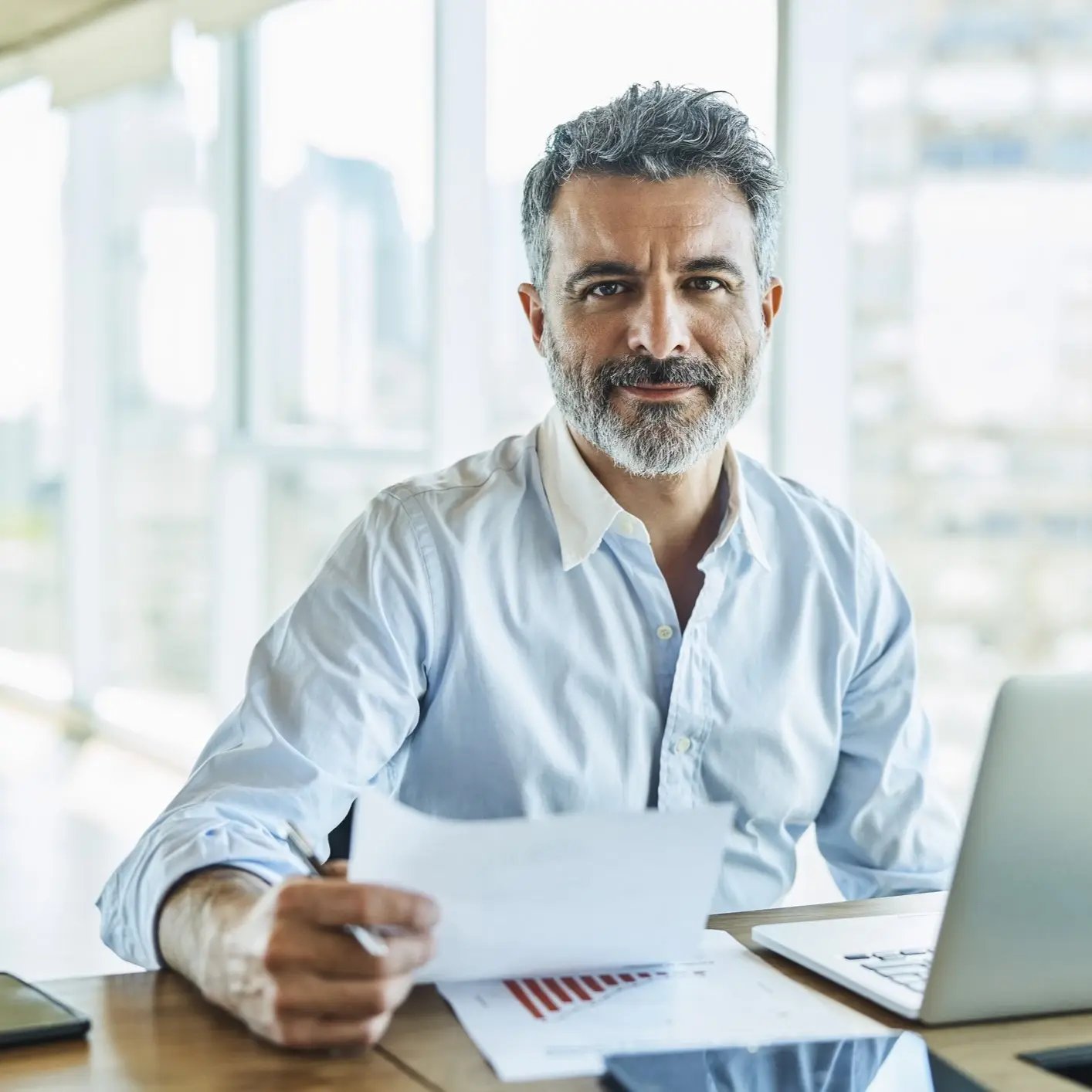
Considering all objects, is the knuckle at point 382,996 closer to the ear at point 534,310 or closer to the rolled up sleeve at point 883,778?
the rolled up sleeve at point 883,778

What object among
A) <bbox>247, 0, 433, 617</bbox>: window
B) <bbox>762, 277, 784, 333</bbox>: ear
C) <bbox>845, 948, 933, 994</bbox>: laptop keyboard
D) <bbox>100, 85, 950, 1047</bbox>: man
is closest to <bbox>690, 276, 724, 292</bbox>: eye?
<bbox>100, 85, 950, 1047</bbox>: man

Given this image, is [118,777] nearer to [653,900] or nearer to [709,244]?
[709,244]

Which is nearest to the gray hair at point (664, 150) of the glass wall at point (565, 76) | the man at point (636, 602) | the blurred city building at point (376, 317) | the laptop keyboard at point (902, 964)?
the man at point (636, 602)

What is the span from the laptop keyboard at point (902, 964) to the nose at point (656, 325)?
700 millimetres

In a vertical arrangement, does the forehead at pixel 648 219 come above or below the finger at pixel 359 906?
above

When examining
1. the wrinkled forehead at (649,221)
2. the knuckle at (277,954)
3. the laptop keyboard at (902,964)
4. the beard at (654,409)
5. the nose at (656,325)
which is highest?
the wrinkled forehead at (649,221)

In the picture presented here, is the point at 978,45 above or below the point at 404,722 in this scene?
above

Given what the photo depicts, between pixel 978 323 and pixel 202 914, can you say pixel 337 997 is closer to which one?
pixel 202 914

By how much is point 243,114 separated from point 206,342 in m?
0.83

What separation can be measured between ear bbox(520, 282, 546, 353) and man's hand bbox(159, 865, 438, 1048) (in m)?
0.92

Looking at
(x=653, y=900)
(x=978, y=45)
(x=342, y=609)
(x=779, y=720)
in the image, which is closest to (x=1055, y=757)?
(x=653, y=900)

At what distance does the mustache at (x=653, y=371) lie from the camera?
1619 millimetres

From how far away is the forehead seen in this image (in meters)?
1.60

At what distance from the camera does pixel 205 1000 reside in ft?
3.52
